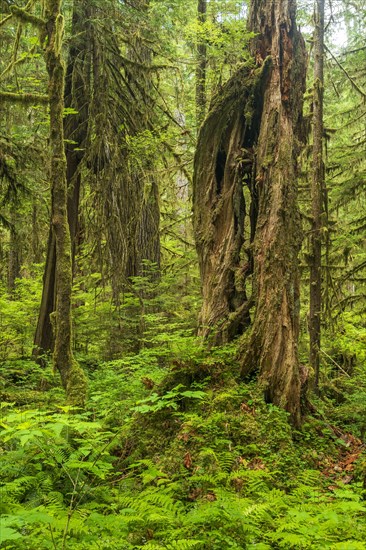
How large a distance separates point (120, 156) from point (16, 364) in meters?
4.41

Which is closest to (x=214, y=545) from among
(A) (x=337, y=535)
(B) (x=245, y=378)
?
(A) (x=337, y=535)

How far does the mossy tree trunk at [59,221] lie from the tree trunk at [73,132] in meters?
2.60

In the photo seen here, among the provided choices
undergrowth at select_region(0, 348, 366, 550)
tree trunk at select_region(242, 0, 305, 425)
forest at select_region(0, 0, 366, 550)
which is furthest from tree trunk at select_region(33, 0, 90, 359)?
tree trunk at select_region(242, 0, 305, 425)

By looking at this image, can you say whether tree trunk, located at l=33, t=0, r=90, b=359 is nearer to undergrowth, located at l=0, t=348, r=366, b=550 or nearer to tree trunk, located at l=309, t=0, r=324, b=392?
undergrowth, located at l=0, t=348, r=366, b=550

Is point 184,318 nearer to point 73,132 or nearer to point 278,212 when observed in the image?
point 73,132

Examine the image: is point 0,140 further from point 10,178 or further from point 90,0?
point 90,0

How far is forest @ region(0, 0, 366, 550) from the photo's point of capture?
3.30 m

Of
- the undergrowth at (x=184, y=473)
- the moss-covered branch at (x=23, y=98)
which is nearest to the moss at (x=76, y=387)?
the undergrowth at (x=184, y=473)

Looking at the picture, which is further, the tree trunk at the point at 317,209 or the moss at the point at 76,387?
the tree trunk at the point at 317,209

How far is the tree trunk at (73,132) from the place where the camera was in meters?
8.32

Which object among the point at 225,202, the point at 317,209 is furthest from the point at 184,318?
the point at 225,202

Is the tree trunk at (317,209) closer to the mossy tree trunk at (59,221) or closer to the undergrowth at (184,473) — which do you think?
the undergrowth at (184,473)

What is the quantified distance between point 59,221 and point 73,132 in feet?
12.1

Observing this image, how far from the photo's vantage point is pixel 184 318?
33.7 ft
